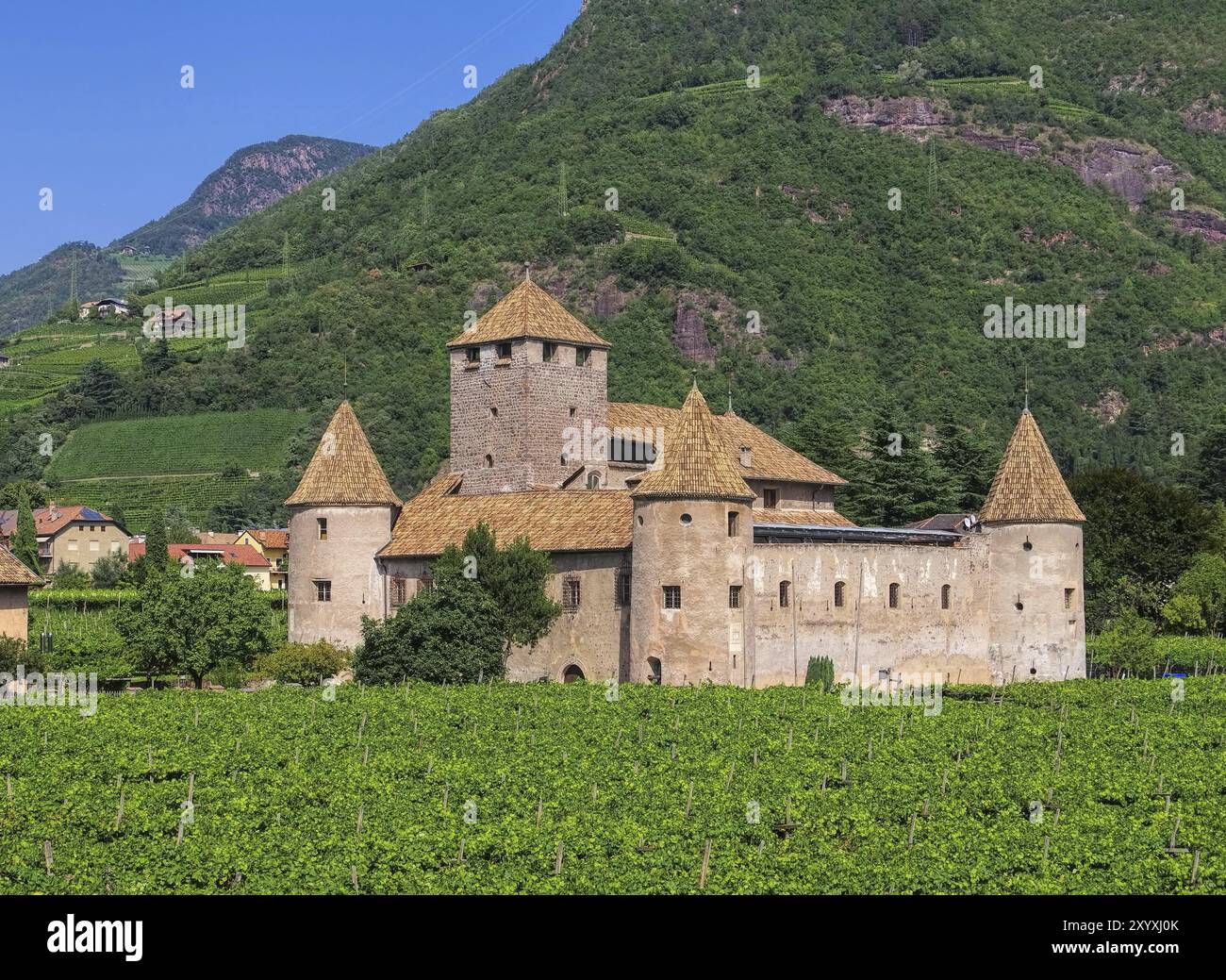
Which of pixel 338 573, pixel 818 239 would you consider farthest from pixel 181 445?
pixel 338 573

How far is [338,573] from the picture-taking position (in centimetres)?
5903

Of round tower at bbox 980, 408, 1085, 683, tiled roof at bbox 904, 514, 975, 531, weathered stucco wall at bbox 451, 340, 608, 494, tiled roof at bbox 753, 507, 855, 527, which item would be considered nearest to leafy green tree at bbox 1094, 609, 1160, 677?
round tower at bbox 980, 408, 1085, 683

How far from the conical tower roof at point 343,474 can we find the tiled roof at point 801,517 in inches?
461

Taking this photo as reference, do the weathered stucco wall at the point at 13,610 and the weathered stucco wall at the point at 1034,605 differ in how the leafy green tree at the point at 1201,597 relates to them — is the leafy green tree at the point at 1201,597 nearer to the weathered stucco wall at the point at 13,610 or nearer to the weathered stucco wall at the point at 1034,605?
the weathered stucco wall at the point at 1034,605

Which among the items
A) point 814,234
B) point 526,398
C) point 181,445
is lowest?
point 526,398

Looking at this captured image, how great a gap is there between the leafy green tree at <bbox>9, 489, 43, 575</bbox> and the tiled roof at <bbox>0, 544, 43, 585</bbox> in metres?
36.3

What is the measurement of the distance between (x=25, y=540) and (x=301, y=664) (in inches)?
1775

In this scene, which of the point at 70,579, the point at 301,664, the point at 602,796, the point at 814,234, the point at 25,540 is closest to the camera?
the point at 602,796

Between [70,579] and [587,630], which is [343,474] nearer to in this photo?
[587,630]

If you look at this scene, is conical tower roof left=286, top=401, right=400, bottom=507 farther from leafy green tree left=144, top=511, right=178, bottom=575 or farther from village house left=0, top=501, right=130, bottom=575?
village house left=0, top=501, right=130, bottom=575

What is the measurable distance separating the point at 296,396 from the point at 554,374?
6771 cm

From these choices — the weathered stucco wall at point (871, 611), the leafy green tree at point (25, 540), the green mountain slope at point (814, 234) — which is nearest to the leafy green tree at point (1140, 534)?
the green mountain slope at point (814, 234)
